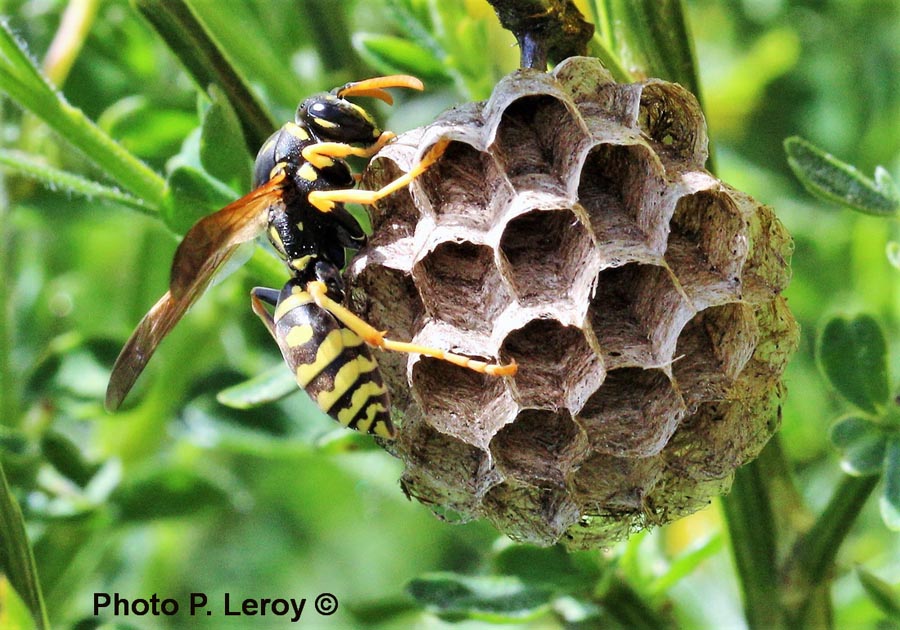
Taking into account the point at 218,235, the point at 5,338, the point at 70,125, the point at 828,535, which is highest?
the point at 70,125

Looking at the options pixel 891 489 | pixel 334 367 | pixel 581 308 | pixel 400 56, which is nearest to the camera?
pixel 581 308

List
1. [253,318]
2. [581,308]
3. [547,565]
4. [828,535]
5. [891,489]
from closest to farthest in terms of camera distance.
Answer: [581,308], [891,489], [828,535], [547,565], [253,318]

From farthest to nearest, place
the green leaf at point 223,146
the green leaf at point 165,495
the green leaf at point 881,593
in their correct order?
the green leaf at point 165,495 < the green leaf at point 881,593 < the green leaf at point 223,146

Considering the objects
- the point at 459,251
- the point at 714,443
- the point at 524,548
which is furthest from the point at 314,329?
the point at 714,443

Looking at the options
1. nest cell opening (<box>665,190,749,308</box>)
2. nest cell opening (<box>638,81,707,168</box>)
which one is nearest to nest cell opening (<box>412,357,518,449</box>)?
nest cell opening (<box>665,190,749,308</box>)

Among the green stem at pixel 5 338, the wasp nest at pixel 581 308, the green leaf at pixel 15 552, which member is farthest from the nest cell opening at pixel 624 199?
the green stem at pixel 5 338

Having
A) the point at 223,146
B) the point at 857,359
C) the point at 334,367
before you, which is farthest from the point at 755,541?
the point at 223,146

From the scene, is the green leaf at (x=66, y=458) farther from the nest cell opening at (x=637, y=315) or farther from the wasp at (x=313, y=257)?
the nest cell opening at (x=637, y=315)

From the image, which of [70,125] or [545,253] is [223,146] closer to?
[70,125]
